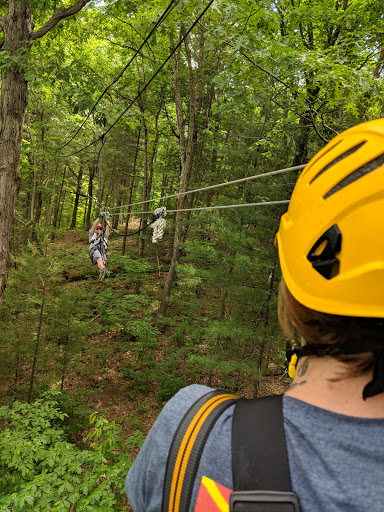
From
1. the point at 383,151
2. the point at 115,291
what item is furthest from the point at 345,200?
the point at 115,291

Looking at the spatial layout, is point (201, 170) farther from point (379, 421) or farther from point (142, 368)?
point (379, 421)

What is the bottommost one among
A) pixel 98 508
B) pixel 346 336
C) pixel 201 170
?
pixel 98 508

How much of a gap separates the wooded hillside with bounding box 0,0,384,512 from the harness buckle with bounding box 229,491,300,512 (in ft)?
5.27

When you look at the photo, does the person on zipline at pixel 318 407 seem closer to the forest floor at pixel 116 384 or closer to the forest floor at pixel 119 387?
the forest floor at pixel 116 384

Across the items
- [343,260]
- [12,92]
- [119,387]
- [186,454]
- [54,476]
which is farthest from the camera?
[119,387]

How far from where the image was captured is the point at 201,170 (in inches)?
647

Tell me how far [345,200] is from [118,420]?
926cm

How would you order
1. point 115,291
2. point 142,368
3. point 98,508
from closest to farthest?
point 98,508, point 142,368, point 115,291

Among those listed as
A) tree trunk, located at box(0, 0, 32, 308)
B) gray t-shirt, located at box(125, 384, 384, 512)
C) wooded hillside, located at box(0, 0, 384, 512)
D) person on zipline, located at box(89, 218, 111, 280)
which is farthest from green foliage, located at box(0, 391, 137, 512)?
person on zipline, located at box(89, 218, 111, 280)

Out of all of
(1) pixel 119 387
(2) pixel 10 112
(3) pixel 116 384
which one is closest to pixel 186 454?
(2) pixel 10 112

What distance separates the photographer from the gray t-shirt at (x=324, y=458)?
0.60 m

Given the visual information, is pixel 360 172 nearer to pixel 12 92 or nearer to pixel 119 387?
pixel 12 92

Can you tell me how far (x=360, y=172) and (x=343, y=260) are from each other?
0.89ft

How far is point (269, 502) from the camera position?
0.61 metres
